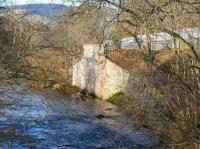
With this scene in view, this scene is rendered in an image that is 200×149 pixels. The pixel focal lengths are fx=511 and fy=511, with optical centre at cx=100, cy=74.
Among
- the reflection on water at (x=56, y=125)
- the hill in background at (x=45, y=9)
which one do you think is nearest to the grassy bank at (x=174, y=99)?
the reflection on water at (x=56, y=125)

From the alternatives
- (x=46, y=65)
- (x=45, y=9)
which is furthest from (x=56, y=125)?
(x=45, y=9)

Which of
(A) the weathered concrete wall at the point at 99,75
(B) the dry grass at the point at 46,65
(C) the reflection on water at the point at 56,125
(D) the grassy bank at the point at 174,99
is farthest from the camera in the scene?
(A) the weathered concrete wall at the point at 99,75

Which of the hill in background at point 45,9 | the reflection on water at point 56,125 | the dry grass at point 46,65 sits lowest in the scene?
the reflection on water at point 56,125

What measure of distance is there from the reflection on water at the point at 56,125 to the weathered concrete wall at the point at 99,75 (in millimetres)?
3424

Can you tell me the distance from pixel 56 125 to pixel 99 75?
1069 centimetres

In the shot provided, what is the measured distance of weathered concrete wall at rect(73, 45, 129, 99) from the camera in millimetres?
27570

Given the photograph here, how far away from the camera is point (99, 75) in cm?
3016

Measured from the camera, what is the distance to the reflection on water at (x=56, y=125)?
10820 millimetres

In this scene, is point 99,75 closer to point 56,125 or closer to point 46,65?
point 56,125

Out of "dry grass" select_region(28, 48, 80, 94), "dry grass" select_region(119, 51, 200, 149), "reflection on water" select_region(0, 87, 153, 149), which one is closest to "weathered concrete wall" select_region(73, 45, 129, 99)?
"reflection on water" select_region(0, 87, 153, 149)

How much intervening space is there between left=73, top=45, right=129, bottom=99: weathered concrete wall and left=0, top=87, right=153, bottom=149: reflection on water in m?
3.42

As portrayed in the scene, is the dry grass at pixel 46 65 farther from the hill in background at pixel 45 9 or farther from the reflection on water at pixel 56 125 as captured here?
the hill in background at pixel 45 9

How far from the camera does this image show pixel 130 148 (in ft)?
51.4

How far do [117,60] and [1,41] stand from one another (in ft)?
55.7
